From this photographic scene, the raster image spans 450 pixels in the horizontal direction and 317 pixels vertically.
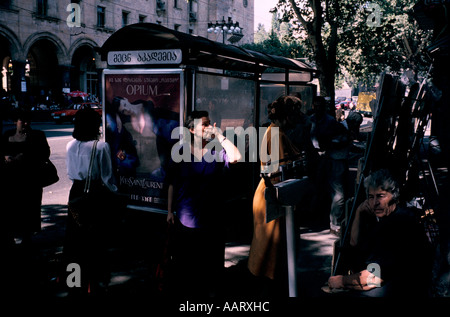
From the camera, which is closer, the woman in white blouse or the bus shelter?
the woman in white blouse

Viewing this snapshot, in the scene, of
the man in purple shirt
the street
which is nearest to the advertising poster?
the street

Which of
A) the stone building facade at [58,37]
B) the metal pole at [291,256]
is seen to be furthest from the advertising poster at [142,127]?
the stone building facade at [58,37]

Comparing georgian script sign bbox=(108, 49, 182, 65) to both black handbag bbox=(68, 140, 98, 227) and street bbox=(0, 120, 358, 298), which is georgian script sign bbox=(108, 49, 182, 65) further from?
street bbox=(0, 120, 358, 298)

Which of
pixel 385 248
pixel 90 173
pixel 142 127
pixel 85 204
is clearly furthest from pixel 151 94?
pixel 385 248

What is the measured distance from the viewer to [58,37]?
100 ft

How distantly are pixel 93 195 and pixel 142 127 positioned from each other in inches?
70.6

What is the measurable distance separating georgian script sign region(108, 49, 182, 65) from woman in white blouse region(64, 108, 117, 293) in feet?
5.15

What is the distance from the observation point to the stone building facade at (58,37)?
27.8m

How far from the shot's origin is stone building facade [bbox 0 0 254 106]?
27797 mm

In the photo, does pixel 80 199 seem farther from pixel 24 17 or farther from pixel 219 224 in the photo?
pixel 24 17

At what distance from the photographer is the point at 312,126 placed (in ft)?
19.7

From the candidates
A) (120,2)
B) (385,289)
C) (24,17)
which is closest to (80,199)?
(385,289)

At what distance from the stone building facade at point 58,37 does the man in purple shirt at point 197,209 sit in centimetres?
2260
